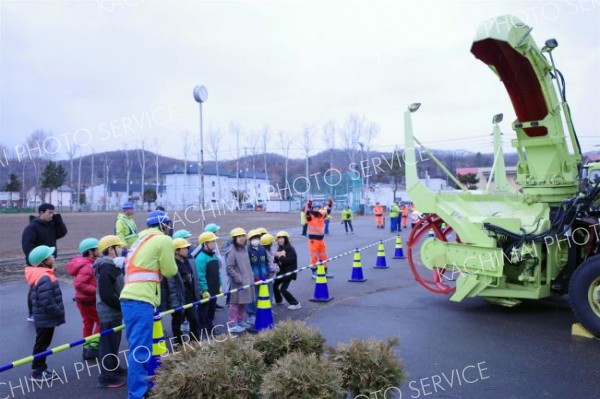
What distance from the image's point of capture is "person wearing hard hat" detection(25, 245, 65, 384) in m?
4.94

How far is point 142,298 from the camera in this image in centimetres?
422

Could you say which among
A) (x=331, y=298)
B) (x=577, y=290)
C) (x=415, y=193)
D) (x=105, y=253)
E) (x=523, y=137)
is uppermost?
(x=523, y=137)

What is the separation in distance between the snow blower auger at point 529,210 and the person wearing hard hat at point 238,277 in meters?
2.86

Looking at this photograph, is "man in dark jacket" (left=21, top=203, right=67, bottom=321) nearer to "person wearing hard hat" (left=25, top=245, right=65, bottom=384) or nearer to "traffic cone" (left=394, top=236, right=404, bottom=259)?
"person wearing hard hat" (left=25, top=245, right=65, bottom=384)

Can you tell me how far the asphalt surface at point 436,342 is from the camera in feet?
15.2

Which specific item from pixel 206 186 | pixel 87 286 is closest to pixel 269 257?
pixel 87 286

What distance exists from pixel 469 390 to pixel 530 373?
850 mm

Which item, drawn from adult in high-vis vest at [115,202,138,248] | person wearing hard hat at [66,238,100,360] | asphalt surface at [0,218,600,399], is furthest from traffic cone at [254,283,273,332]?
adult in high-vis vest at [115,202,138,248]

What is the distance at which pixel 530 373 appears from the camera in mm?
4891

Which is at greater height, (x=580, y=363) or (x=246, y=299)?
(x=246, y=299)

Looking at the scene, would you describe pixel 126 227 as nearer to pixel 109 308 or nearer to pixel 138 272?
pixel 109 308

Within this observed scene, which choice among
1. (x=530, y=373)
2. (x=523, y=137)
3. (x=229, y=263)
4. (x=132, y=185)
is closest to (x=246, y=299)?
(x=229, y=263)

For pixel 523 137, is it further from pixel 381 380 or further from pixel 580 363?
pixel 381 380

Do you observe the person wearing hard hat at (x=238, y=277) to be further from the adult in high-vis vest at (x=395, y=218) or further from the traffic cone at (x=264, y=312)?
the adult in high-vis vest at (x=395, y=218)
